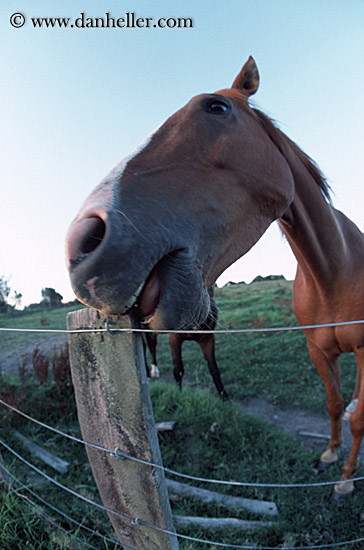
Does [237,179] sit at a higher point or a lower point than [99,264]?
higher

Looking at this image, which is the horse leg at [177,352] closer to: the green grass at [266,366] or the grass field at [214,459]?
the grass field at [214,459]

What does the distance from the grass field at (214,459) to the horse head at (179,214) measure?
30 cm

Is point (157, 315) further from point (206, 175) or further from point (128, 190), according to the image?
point (206, 175)

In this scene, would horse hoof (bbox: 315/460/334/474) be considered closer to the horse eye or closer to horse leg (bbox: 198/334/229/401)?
horse leg (bbox: 198/334/229/401)

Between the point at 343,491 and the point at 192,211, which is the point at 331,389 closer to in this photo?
the point at 343,491

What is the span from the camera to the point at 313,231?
2.29 m

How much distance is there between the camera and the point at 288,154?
2.05 m

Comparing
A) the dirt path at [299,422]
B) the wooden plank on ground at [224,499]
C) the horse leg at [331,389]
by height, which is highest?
the horse leg at [331,389]

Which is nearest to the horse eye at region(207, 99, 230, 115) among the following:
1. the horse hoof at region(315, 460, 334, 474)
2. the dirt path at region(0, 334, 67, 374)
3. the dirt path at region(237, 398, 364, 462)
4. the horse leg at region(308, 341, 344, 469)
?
the horse leg at region(308, 341, 344, 469)

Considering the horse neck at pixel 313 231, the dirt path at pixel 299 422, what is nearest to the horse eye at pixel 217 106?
the horse neck at pixel 313 231

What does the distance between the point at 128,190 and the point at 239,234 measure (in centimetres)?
60

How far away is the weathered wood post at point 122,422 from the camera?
43.6 inches

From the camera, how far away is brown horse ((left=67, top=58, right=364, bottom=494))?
972 millimetres

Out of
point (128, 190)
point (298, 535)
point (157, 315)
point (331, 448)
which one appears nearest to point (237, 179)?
point (128, 190)
